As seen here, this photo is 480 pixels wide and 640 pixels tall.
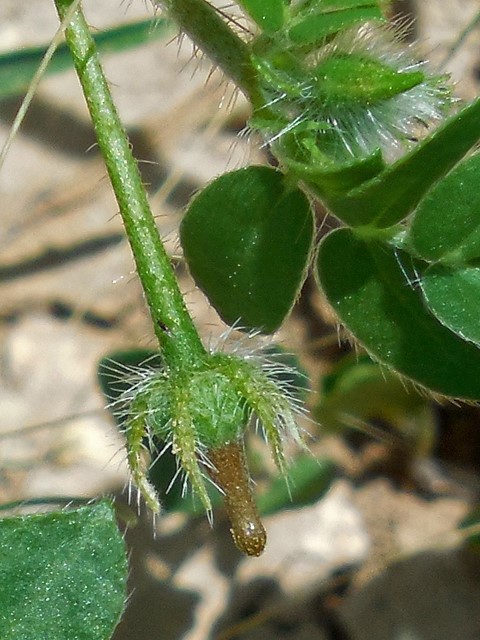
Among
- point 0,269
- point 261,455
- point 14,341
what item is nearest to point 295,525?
point 261,455

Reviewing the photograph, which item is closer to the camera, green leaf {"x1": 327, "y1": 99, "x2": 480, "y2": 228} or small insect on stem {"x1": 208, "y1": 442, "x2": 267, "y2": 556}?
green leaf {"x1": 327, "y1": 99, "x2": 480, "y2": 228}

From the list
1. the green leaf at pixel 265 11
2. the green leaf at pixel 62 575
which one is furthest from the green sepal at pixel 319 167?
the green leaf at pixel 62 575

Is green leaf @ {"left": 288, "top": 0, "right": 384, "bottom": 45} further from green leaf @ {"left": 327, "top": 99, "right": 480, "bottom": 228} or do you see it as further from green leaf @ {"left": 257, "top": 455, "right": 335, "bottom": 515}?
green leaf @ {"left": 257, "top": 455, "right": 335, "bottom": 515}

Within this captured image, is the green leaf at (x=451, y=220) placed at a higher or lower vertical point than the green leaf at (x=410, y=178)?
lower

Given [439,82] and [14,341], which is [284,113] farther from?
[14,341]

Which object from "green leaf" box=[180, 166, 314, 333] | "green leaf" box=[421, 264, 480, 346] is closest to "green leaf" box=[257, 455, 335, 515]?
"green leaf" box=[180, 166, 314, 333]

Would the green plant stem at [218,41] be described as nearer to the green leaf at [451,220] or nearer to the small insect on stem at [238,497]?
the green leaf at [451,220]
